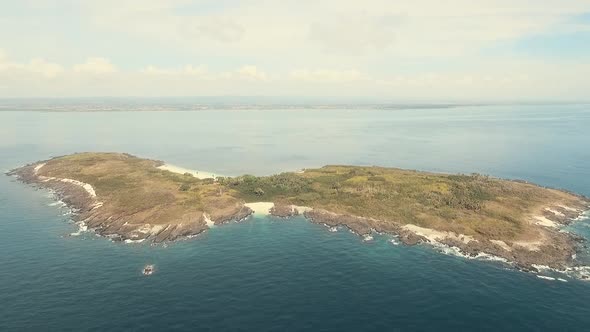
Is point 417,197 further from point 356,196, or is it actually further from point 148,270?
point 148,270

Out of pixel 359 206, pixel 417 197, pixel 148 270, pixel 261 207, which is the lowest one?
pixel 148 270

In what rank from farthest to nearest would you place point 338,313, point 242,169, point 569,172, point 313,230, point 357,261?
1. point 242,169
2. point 569,172
3. point 313,230
4. point 357,261
5. point 338,313

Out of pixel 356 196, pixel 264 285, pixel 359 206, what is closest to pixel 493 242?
pixel 359 206

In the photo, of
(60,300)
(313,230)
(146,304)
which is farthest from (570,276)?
(60,300)

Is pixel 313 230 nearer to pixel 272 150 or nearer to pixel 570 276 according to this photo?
pixel 570 276

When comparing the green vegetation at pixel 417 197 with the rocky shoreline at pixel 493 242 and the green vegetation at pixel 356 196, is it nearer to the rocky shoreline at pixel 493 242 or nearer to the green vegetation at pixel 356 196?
the green vegetation at pixel 356 196

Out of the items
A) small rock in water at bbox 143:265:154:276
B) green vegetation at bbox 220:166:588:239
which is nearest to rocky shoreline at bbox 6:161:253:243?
small rock in water at bbox 143:265:154:276

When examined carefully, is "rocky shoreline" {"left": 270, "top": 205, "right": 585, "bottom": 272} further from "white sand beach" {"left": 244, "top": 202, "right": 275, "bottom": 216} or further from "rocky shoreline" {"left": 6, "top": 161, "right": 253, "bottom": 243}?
"rocky shoreline" {"left": 6, "top": 161, "right": 253, "bottom": 243}

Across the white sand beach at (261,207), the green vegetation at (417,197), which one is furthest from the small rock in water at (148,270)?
the green vegetation at (417,197)
